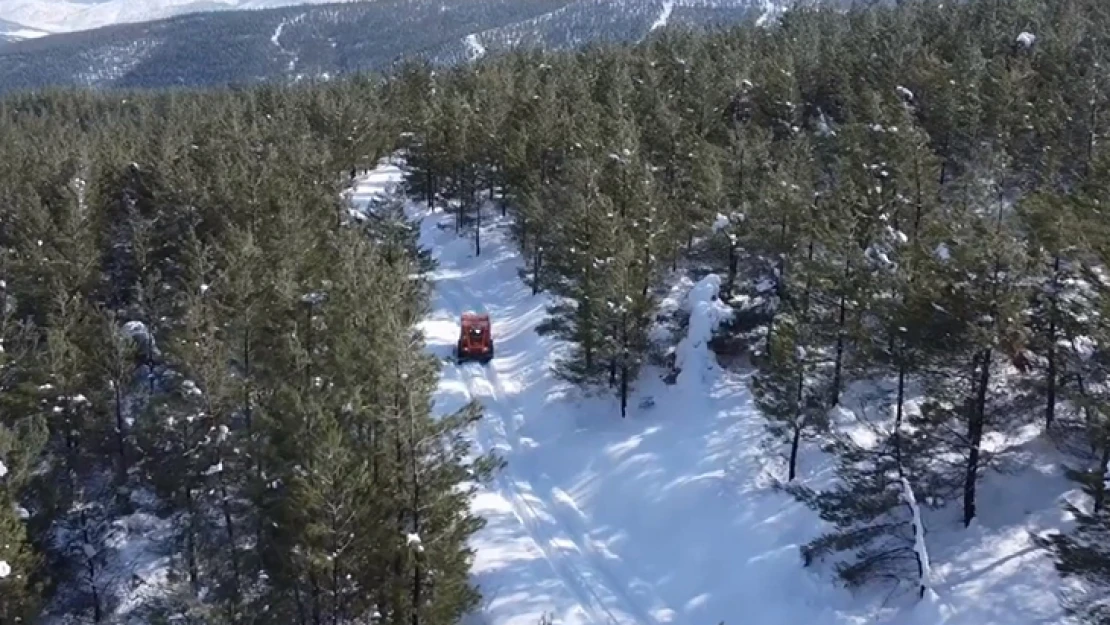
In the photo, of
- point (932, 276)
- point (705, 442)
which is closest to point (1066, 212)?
point (932, 276)

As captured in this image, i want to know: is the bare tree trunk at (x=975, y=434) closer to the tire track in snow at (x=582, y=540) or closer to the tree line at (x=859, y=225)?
the tree line at (x=859, y=225)

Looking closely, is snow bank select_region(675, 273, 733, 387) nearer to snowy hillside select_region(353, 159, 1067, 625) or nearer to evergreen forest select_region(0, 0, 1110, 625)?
snowy hillside select_region(353, 159, 1067, 625)

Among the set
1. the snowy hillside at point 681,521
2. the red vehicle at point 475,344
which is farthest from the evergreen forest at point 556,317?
the red vehicle at point 475,344

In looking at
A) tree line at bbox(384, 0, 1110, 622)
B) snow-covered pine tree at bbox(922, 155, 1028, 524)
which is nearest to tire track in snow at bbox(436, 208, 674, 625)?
tree line at bbox(384, 0, 1110, 622)

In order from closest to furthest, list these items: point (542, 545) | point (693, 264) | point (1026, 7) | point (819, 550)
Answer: point (819, 550) → point (542, 545) → point (693, 264) → point (1026, 7)

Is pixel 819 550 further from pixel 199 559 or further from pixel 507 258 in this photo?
pixel 507 258

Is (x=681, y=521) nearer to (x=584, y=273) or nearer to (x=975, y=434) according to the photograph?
(x=975, y=434)

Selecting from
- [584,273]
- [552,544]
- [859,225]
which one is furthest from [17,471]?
[859,225]
